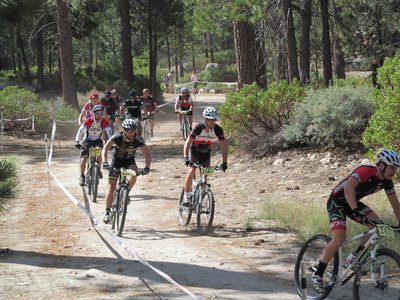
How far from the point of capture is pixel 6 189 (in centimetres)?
850

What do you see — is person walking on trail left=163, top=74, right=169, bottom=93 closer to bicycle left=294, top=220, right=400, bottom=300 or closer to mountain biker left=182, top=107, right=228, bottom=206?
mountain biker left=182, top=107, right=228, bottom=206

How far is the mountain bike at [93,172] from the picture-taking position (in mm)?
12109

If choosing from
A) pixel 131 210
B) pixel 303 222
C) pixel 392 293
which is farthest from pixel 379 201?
pixel 131 210

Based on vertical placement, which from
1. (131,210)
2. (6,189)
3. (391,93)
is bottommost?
(131,210)

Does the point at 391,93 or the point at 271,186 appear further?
the point at 271,186

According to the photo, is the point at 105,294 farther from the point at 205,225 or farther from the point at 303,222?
the point at 303,222

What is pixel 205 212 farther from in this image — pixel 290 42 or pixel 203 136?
pixel 290 42

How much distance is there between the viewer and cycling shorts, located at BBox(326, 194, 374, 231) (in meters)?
6.02

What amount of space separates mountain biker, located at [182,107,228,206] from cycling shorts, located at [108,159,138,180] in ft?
3.29

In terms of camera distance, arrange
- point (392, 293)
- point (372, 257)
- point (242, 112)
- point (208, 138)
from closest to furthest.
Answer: point (372, 257)
point (392, 293)
point (208, 138)
point (242, 112)

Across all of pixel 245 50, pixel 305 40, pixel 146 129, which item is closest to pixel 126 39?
pixel 146 129

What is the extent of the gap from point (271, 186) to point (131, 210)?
3.20 meters

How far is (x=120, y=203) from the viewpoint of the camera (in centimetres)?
962

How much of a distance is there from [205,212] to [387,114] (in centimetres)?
382
